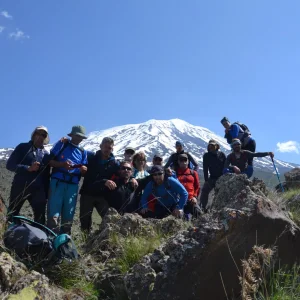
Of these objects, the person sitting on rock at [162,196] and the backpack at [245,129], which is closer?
the person sitting on rock at [162,196]

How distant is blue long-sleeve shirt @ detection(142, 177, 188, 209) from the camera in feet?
23.6

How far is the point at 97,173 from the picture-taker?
7.52m

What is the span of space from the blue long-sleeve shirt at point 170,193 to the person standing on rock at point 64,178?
4.58 feet

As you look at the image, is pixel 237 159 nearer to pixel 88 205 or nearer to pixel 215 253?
A: pixel 88 205

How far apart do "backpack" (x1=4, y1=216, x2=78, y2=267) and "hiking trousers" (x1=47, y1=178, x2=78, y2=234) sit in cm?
233

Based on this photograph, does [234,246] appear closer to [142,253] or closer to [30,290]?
[142,253]

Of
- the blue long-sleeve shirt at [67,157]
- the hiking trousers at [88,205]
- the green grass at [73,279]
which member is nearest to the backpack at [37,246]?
the green grass at [73,279]

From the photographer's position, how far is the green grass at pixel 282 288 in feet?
10.9

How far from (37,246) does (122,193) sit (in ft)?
11.3

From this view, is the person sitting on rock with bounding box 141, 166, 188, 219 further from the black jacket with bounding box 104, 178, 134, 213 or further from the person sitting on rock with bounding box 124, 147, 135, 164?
the person sitting on rock with bounding box 124, 147, 135, 164

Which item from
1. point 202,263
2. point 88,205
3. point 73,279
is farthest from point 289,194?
point 73,279

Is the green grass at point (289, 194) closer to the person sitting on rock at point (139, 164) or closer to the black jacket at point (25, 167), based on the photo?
the person sitting on rock at point (139, 164)

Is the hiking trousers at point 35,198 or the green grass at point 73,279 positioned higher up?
the hiking trousers at point 35,198

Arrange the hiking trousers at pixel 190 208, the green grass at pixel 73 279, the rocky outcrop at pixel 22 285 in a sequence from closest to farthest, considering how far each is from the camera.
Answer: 1. the rocky outcrop at pixel 22 285
2. the green grass at pixel 73 279
3. the hiking trousers at pixel 190 208
